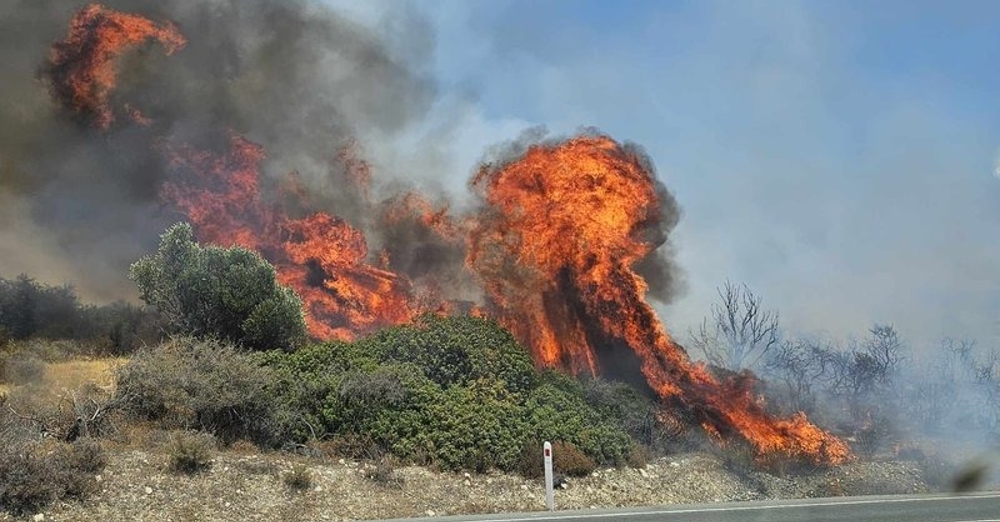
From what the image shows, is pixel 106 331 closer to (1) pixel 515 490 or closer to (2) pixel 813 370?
(1) pixel 515 490

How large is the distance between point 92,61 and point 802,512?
34076 millimetres

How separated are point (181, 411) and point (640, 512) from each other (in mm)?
9444

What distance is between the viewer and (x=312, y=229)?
3312 cm

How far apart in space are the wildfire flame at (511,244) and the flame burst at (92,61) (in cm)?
6

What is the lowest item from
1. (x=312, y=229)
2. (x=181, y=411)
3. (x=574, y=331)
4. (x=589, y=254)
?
(x=181, y=411)

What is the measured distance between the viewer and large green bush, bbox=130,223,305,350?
74.8 feet

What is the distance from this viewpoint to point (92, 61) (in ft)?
113

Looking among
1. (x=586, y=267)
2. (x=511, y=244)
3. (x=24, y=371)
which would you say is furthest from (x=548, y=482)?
(x=511, y=244)

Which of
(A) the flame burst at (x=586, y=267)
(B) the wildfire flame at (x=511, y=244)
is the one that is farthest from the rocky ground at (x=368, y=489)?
(A) the flame burst at (x=586, y=267)

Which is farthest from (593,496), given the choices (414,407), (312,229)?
(312,229)

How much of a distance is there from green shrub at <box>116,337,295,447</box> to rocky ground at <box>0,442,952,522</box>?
106 cm

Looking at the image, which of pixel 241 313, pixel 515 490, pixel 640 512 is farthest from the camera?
pixel 241 313

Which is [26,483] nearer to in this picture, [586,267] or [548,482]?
[548,482]

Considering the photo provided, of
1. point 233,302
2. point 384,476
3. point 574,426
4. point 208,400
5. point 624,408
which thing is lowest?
point 384,476
